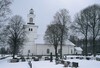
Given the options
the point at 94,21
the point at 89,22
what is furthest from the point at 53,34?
the point at 94,21

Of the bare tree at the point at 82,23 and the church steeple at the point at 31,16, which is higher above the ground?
the church steeple at the point at 31,16

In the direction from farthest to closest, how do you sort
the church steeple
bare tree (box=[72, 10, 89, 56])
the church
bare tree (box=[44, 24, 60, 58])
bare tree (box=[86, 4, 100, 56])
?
the church, the church steeple, bare tree (box=[44, 24, 60, 58]), bare tree (box=[72, 10, 89, 56]), bare tree (box=[86, 4, 100, 56])

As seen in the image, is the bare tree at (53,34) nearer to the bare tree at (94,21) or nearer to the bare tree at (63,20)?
the bare tree at (63,20)

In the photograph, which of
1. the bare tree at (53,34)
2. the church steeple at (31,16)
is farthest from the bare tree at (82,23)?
the church steeple at (31,16)

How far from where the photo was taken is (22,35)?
56.2 m

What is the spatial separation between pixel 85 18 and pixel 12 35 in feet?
63.5

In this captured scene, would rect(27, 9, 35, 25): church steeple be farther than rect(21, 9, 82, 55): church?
No

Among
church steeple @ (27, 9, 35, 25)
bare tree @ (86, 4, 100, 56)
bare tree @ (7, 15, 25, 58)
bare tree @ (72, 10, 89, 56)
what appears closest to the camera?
bare tree @ (86, 4, 100, 56)

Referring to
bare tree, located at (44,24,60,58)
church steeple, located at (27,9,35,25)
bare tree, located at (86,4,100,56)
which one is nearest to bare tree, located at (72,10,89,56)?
bare tree, located at (86,4,100,56)

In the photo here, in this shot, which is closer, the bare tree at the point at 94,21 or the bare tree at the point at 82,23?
the bare tree at the point at 94,21

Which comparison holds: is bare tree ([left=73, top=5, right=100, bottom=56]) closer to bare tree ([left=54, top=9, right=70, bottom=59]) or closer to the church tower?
bare tree ([left=54, top=9, right=70, bottom=59])

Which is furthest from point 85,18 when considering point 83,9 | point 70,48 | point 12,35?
point 70,48

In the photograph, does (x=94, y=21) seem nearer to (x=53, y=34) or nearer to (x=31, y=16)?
(x=53, y=34)

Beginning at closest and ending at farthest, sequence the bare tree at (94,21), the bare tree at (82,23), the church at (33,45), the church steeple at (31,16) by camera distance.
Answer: the bare tree at (94,21) → the bare tree at (82,23) → the church steeple at (31,16) → the church at (33,45)
